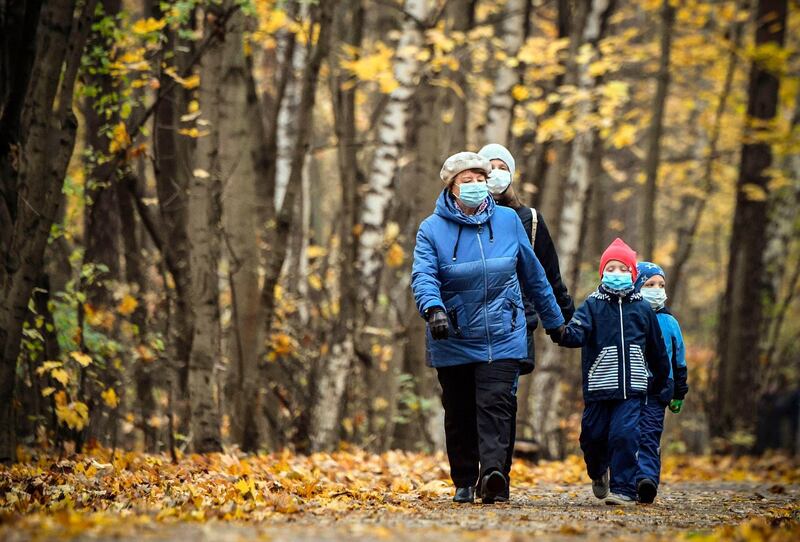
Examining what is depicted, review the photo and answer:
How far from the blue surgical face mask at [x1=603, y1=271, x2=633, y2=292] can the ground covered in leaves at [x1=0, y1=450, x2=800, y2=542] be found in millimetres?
1567

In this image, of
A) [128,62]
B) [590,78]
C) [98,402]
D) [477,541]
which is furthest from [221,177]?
[590,78]

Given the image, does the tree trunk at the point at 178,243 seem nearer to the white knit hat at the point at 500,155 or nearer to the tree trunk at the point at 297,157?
the tree trunk at the point at 297,157

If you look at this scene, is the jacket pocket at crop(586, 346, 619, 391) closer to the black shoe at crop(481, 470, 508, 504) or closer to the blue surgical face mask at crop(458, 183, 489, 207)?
the black shoe at crop(481, 470, 508, 504)

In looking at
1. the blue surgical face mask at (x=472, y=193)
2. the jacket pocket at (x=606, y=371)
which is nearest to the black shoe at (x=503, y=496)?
the jacket pocket at (x=606, y=371)

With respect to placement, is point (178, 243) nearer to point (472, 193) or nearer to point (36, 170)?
point (36, 170)

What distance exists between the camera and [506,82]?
48.6 ft

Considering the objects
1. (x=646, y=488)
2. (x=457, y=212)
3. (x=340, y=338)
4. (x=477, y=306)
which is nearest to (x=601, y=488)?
(x=646, y=488)

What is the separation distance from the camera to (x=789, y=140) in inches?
721

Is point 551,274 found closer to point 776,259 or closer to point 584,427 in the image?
point 584,427

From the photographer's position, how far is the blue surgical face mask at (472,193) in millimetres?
7418

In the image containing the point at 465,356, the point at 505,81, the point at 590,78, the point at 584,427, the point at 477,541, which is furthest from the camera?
the point at 590,78

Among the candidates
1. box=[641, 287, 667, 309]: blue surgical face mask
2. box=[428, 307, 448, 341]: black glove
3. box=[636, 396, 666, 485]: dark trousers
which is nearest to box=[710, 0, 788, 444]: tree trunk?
box=[641, 287, 667, 309]: blue surgical face mask

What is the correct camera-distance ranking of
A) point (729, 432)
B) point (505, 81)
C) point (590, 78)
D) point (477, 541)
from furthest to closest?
point (729, 432)
point (590, 78)
point (505, 81)
point (477, 541)

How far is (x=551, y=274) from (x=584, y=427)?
1.15 metres
